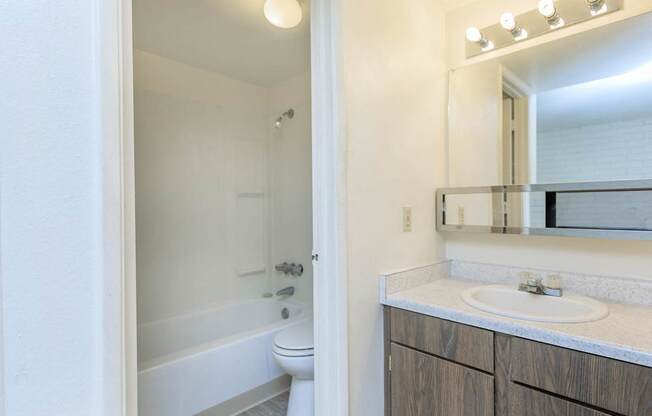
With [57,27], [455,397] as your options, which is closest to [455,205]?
[455,397]

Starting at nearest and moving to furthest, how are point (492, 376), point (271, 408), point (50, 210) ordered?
point (50, 210)
point (492, 376)
point (271, 408)

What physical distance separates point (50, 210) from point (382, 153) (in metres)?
1.18

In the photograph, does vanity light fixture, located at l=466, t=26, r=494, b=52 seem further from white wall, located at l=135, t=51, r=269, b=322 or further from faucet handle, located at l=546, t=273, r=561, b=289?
white wall, located at l=135, t=51, r=269, b=322

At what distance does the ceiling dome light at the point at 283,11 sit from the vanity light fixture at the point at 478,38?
896 mm

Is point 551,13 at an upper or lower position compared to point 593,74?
upper

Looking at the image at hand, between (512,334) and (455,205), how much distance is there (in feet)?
2.64

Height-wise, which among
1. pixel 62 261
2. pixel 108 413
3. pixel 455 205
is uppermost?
pixel 455 205

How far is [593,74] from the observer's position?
1437 millimetres

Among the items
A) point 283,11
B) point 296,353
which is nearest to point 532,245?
point 296,353

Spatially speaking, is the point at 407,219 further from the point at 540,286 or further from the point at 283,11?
the point at 283,11

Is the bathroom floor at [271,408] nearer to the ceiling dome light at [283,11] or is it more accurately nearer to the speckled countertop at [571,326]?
the speckled countertop at [571,326]

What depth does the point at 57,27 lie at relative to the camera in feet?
2.27

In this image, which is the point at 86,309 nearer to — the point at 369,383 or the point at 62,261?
the point at 62,261

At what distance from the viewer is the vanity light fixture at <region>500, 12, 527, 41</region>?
1.58 m
